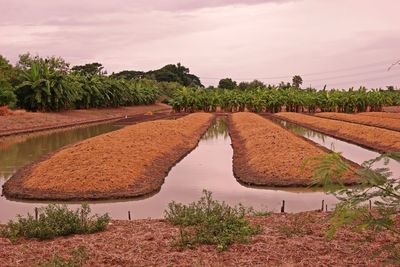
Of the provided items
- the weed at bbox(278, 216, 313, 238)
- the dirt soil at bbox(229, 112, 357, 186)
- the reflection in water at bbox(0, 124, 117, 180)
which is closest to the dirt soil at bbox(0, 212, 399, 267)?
the weed at bbox(278, 216, 313, 238)

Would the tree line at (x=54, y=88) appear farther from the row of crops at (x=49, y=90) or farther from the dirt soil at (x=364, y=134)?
the dirt soil at (x=364, y=134)

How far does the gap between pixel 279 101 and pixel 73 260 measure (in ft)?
185

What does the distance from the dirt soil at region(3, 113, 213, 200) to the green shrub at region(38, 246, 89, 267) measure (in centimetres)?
617

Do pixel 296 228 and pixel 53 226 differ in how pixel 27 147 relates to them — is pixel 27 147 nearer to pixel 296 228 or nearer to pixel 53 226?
pixel 53 226

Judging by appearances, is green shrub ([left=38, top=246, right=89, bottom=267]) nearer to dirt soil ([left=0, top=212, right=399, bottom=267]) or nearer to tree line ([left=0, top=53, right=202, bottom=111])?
dirt soil ([left=0, top=212, right=399, bottom=267])

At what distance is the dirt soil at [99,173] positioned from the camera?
1359 cm

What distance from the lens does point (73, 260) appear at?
6.52 meters

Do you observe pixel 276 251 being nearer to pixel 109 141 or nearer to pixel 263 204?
pixel 263 204

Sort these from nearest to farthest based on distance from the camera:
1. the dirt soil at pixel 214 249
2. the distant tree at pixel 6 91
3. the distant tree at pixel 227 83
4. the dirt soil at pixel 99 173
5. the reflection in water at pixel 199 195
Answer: the dirt soil at pixel 214 249, the reflection in water at pixel 199 195, the dirt soil at pixel 99 173, the distant tree at pixel 6 91, the distant tree at pixel 227 83

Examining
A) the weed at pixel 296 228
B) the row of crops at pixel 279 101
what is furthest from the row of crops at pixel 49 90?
the weed at pixel 296 228

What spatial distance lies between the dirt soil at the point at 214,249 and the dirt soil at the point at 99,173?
5148mm

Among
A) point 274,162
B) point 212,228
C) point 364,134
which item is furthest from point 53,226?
point 364,134

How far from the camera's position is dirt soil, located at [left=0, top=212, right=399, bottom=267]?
6.66 metres

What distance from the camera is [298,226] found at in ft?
27.4
